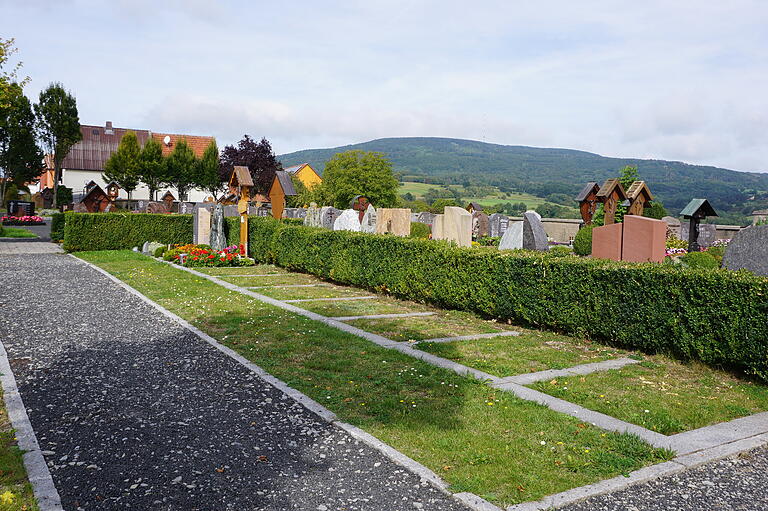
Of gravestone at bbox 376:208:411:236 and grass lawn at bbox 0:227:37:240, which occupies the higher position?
gravestone at bbox 376:208:411:236

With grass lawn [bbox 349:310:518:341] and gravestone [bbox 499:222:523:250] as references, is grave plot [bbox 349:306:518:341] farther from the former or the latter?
gravestone [bbox 499:222:523:250]

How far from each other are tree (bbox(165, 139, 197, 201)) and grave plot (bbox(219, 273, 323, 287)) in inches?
1738

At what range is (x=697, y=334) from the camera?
23.2ft

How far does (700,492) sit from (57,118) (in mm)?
53556

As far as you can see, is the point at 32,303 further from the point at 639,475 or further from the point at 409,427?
the point at 639,475

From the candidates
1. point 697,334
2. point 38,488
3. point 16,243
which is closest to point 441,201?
point 16,243

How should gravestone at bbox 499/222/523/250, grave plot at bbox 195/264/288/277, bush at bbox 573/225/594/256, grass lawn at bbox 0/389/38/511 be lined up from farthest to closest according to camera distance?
bush at bbox 573/225/594/256 → grave plot at bbox 195/264/288/277 → gravestone at bbox 499/222/523/250 → grass lawn at bbox 0/389/38/511

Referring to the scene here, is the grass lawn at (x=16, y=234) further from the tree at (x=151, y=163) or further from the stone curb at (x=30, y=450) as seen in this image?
the stone curb at (x=30, y=450)

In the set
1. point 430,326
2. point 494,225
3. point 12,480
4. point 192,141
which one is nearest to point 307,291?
point 430,326

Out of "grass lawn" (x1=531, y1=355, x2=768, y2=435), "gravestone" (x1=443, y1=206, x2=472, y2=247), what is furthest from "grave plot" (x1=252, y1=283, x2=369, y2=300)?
"grass lawn" (x1=531, y1=355, x2=768, y2=435)

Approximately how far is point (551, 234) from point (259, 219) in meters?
22.3

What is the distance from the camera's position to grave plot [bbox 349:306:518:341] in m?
8.72

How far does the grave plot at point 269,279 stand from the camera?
14.3 m

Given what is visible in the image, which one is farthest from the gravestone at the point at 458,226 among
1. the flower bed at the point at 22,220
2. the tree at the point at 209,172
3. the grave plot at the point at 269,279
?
the tree at the point at 209,172
